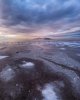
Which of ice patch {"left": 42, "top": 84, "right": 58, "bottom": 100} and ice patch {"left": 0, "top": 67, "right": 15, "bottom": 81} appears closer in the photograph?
ice patch {"left": 42, "top": 84, "right": 58, "bottom": 100}

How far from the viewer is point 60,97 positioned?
278 inches

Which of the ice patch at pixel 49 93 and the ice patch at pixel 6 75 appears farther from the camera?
the ice patch at pixel 6 75

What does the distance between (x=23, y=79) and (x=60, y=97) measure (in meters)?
3.89

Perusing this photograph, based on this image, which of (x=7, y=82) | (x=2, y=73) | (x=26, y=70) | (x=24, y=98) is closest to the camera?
(x=24, y=98)

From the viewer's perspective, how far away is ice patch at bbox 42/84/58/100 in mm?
7023

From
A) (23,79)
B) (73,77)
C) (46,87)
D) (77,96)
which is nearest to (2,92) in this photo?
(23,79)

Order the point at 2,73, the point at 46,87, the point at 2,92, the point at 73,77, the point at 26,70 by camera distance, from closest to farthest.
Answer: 1. the point at 2,92
2. the point at 46,87
3. the point at 73,77
4. the point at 2,73
5. the point at 26,70

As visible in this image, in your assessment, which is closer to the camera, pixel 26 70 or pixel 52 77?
pixel 52 77

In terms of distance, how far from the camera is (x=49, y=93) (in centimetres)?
743

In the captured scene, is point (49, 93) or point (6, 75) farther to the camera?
point (6, 75)

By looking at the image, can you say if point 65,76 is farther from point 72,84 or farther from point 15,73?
point 15,73

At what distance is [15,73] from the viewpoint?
1098 centimetres

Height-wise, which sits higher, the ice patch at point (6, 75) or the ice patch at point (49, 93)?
the ice patch at point (49, 93)

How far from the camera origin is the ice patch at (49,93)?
23.0ft
